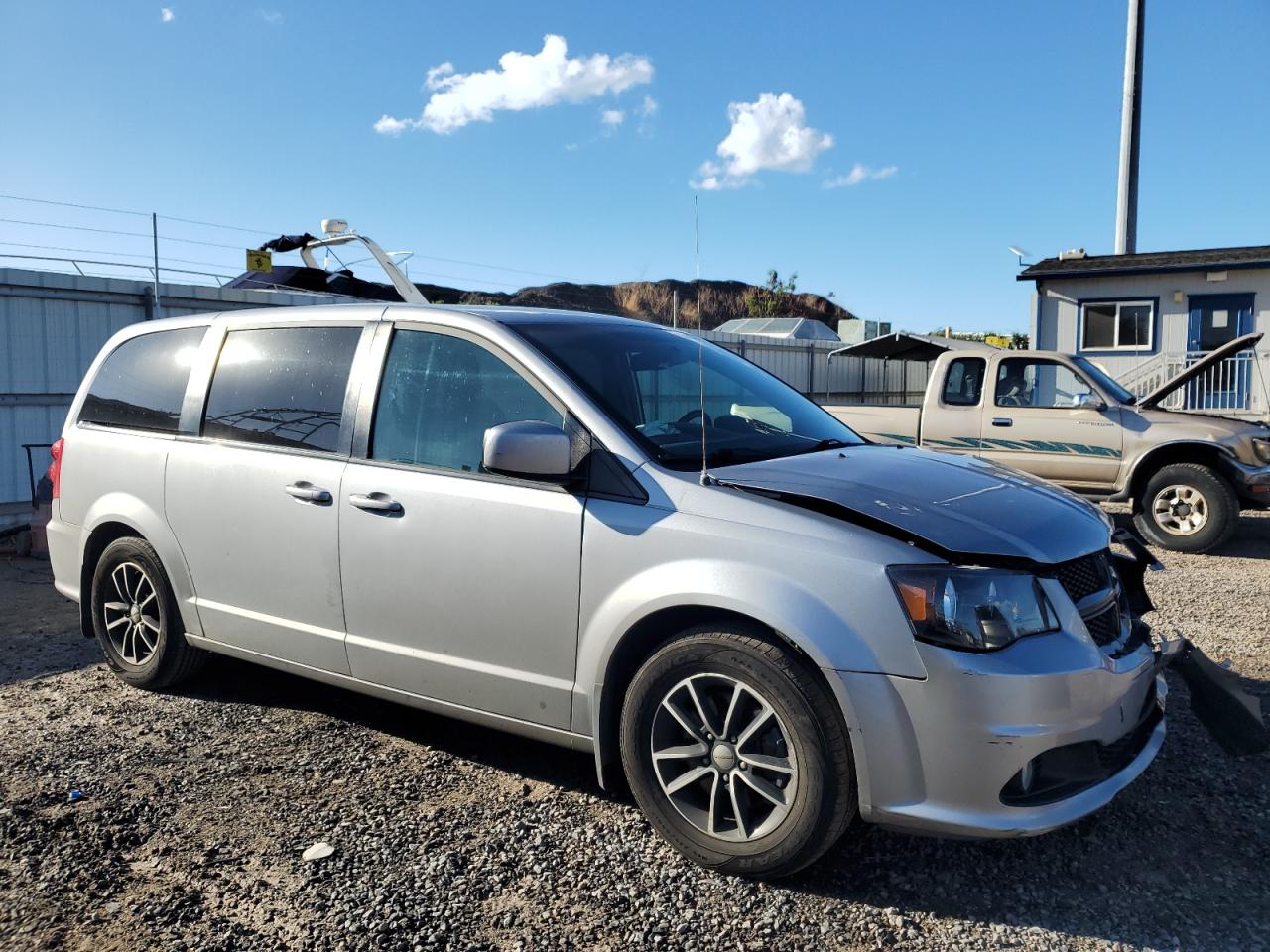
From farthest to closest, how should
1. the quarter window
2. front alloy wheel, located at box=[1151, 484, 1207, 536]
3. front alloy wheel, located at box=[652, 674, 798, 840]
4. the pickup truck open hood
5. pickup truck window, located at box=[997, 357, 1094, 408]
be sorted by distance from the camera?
pickup truck window, located at box=[997, 357, 1094, 408], front alloy wheel, located at box=[1151, 484, 1207, 536], the pickup truck open hood, the quarter window, front alloy wheel, located at box=[652, 674, 798, 840]

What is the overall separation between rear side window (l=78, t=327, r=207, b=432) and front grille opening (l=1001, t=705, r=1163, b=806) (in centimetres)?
384

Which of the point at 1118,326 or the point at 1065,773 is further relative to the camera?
the point at 1118,326

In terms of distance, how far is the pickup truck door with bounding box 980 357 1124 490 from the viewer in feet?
30.6

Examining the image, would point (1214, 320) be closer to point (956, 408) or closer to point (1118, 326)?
point (1118, 326)

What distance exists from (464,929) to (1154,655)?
7.67 ft

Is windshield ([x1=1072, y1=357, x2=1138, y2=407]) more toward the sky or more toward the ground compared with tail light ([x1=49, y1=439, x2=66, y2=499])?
more toward the sky

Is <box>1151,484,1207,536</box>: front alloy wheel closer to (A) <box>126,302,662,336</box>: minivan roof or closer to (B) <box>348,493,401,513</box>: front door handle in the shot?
(A) <box>126,302,662,336</box>: minivan roof

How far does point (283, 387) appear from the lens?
422cm

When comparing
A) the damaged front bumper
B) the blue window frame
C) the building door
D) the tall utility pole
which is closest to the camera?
the damaged front bumper

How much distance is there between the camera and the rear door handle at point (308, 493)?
386cm

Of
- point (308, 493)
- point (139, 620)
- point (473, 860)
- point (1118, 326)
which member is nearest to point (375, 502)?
point (308, 493)

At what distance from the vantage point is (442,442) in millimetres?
3693

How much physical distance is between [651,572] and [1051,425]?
7.59 meters

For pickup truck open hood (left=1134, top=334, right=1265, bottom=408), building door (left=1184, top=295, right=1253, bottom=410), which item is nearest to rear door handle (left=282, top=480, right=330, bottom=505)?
pickup truck open hood (left=1134, top=334, right=1265, bottom=408)
